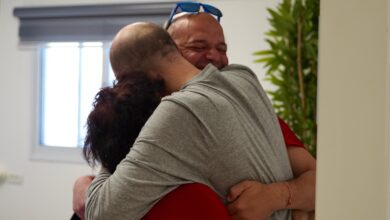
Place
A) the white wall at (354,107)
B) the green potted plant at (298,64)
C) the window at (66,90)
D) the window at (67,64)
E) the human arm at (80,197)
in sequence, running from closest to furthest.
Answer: the white wall at (354,107) < the human arm at (80,197) < the green potted plant at (298,64) < the window at (67,64) < the window at (66,90)

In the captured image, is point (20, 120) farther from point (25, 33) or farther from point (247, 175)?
point (247, 175)

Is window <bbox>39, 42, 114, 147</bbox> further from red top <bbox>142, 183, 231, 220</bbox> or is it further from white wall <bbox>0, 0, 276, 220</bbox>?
red top <bbox>142, 183, 231, 220</bbox>

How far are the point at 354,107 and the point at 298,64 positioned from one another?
1151 mm

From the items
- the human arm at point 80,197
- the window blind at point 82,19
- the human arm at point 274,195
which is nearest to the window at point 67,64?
the window blind at point 82,19

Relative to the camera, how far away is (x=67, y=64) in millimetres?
2914

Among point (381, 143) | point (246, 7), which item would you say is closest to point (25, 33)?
point (246, 7)

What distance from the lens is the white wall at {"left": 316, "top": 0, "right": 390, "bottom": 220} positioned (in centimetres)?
38

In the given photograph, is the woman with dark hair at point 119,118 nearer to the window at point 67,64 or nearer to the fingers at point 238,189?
the fingers at point 238,189

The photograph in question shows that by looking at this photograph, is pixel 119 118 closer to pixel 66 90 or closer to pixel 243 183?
pixel 243 183

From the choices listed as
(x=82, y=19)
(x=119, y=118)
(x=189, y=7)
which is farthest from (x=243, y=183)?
(x=82, y=19)

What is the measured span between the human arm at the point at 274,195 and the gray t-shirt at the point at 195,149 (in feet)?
0.07

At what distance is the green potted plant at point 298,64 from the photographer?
1.43 metres

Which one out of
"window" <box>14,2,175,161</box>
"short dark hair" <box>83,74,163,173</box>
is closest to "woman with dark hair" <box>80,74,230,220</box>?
"short dark hair" <box>83,74,163,173</box>

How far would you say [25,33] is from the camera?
276 cm
